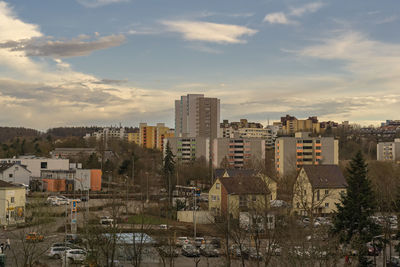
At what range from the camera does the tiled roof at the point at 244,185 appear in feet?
104

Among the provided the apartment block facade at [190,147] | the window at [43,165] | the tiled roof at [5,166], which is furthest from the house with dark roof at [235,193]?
the apartment block facade at [190,147]

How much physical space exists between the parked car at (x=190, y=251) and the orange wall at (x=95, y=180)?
113 feet

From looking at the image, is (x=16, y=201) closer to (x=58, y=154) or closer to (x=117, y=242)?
(x=117, y=242)

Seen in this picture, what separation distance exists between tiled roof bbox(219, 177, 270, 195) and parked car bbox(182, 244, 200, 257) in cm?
669

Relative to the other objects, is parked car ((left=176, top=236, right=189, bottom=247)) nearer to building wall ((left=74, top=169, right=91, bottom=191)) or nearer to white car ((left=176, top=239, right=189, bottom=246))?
white car ((left=176, top=239, right=189, bottom=246))

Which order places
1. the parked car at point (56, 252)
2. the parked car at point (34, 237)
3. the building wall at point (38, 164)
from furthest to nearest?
the building wall at point (38, 164)
the parked car at point (56, 252)
the parked car at point (34, 237)

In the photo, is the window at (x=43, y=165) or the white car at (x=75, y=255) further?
the window at (x=43, y=165)

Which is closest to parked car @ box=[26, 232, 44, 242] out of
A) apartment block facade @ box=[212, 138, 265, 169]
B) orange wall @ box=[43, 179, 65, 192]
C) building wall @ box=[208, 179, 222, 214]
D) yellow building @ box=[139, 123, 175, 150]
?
building wall @ box=[208, 179, 222, 214]

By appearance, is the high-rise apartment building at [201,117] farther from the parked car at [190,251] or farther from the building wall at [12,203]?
the parked car at [190,251]

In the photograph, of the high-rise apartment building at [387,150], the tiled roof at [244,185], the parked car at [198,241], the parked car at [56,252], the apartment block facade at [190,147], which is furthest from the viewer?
the high-rise apartment building at [387,150]

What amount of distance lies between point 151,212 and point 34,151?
5324 cm

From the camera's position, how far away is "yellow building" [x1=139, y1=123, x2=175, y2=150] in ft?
436

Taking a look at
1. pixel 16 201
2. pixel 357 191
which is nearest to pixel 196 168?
pixel 16 201

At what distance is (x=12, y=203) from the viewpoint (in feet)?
115
